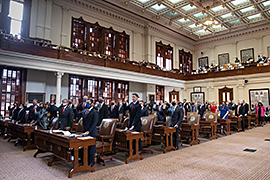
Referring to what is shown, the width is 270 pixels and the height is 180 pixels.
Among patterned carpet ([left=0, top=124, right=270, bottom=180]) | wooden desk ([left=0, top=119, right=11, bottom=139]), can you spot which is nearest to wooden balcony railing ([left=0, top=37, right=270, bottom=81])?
wooden desk ([left=0, top=119, right=11, bottom=139])

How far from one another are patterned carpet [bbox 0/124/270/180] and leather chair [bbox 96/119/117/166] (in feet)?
0.94

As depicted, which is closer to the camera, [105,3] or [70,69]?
[70,69]

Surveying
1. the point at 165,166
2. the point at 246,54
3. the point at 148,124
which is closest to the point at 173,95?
the point at 246,54

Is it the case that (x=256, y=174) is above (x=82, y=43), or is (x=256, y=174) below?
below

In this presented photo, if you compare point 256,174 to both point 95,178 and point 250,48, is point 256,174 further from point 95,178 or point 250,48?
point 250,48

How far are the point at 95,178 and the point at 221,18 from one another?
63.8 ft

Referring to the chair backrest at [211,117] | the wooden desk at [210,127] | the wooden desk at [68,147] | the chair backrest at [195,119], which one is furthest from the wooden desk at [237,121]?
the wooden desk at [68,147]

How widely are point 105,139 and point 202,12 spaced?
14.2m

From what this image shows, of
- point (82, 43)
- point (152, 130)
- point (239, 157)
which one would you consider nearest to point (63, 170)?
point (152, 130)

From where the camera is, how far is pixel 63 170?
416 cm

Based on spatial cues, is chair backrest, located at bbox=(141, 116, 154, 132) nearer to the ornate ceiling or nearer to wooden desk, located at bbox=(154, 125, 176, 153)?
wooden desk, located at bbox=(154, 125, 176, 153)

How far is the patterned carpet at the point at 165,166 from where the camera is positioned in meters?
3.81

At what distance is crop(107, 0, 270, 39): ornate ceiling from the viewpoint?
609 inches

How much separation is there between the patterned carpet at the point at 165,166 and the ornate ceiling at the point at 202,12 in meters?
A: 11.1
